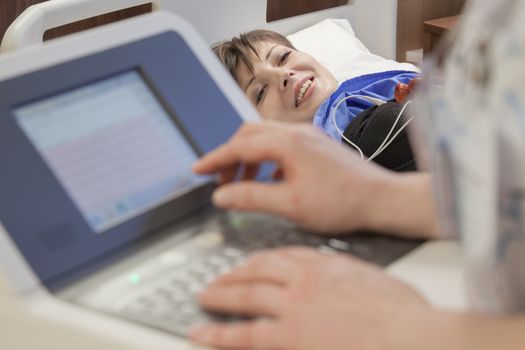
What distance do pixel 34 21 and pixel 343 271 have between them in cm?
103

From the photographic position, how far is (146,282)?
714 mm

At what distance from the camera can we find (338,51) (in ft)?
7.20

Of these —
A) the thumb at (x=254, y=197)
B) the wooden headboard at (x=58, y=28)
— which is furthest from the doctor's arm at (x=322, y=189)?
the wooden headboard at (x=58, y=28)

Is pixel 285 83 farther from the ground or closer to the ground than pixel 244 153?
Result: closer to the ground

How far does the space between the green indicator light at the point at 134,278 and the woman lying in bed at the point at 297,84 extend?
116 centimetres

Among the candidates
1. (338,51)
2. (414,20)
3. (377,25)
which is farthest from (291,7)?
Answer: (338,51)

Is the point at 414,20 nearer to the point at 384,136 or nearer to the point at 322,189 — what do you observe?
the point at 384,136

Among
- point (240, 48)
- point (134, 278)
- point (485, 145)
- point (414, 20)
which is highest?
point (485, 145)

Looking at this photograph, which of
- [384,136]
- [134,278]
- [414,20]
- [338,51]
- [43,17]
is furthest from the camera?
[414,20]

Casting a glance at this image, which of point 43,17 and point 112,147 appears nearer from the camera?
point 112,147

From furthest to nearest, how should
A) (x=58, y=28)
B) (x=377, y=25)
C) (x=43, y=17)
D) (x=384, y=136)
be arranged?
(x=58, y=28) → (x=377, y=25) → (x=384, y=136) → (x=43, y=17)

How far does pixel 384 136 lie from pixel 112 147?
98cm

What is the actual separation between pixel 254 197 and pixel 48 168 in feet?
0.58

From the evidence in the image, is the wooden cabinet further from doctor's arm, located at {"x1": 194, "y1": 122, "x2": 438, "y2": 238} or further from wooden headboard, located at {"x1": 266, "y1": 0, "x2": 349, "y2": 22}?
doctor's arm, located at {"x1": 194, "y1": 122, "x2": 438, "y2": 238}
